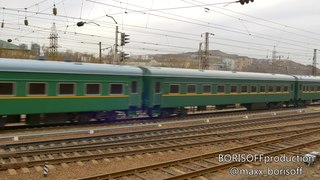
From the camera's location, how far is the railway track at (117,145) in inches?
444

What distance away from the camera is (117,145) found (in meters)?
13.6

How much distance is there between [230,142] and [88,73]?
26.9ft

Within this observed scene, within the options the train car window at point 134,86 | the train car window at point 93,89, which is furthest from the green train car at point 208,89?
the train car window at point 93,89

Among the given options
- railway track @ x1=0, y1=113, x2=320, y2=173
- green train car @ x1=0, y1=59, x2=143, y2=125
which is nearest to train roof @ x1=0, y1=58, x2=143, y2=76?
green train car @ x1=0, y1=59, x2=143, y2=125

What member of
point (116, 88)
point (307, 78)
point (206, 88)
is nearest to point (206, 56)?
point (307, 78)

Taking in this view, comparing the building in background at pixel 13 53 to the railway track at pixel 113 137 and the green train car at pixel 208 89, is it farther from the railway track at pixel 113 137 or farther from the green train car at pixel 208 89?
the railway track at pixel 113 137

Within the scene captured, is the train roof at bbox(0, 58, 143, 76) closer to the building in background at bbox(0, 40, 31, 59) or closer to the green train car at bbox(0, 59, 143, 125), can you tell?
the green train car at bbox(0, 59, 143, 125)

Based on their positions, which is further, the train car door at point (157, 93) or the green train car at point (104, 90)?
the train car door at point (157, 93)

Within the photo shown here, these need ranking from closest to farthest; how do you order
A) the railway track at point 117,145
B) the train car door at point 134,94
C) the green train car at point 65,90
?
the railway track at point 117,145, the green train car at point 65,90, the train car door at point 134,94

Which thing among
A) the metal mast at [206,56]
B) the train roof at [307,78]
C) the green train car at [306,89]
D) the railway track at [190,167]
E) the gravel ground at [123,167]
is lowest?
the gravel ground at [123,167]

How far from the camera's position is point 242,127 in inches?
821

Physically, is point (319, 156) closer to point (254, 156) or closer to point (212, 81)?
point (254, 156)

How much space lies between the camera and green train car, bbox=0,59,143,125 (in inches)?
645

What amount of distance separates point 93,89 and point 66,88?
1.63 m
